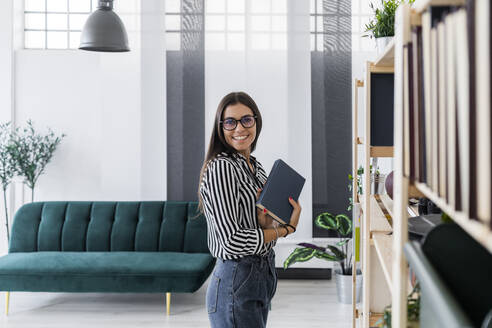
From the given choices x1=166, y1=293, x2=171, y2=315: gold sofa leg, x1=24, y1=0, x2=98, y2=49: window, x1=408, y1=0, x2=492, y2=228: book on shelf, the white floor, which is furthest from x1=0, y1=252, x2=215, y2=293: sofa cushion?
x1=408, y1=0, x2=492, y2=228: book on shelf

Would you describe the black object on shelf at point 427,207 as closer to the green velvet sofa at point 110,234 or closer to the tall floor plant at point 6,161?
the green velvet sofa at point 110,234

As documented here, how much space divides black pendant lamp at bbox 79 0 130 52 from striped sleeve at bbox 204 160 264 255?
1719 mm

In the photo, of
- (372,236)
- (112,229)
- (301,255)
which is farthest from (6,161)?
(372,236)

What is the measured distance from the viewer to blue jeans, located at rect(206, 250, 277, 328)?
162 cm

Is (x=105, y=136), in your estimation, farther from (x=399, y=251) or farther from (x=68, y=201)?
(x=399, y=251)

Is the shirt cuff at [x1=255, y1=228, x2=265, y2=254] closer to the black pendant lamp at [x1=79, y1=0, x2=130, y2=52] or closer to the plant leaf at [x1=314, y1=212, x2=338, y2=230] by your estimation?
the black pendant lamp at [x1=79, y1=0, x2=130, y2=52]

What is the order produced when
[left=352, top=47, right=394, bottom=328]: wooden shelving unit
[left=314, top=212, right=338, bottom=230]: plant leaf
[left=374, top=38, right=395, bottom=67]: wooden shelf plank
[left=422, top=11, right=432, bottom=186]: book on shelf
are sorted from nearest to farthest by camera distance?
1. [left=422, top=11, right=432, bottom=186]: book on shelf
2. [left=374, top=38, right=395, bottom=67]: wooden shelf plank
3. [left=352, top=47, right=394, bottom=328]: wooden shelving unit
4. [left=314, top=212, right=338, bottom=230]: plant leaf

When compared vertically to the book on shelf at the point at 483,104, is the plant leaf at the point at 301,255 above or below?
below

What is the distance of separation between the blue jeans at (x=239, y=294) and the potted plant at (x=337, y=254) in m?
2.04

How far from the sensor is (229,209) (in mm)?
1644

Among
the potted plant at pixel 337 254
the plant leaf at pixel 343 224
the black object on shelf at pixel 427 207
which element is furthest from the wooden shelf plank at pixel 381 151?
the plant leaf at pixel 343 224

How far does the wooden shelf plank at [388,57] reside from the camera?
115 centimetres

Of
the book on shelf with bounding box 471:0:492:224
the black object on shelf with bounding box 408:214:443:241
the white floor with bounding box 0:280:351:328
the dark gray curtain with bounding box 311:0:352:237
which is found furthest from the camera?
the dark gray curtain with bounding box 311:0:352:237

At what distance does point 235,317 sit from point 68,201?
291cm
